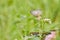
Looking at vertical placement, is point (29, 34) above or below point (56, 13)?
below

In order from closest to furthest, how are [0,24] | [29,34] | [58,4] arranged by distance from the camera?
[29,34], [0,24], [58,4]

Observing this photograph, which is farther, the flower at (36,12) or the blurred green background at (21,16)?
the flower at (36,12)

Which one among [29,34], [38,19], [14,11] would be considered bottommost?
[29,34]

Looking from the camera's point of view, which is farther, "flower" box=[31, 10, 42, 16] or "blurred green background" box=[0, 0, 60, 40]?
"flower" box=[31, 10, 42, 16]

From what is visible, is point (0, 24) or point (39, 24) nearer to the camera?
point (39, 24)

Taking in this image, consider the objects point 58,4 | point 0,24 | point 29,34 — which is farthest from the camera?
point 58,4

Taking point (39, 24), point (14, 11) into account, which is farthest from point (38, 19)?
point (14, 11)

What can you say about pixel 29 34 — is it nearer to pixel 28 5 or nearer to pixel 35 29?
pixel 35 29

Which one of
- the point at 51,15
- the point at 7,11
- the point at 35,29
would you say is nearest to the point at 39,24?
the point at 35,29
